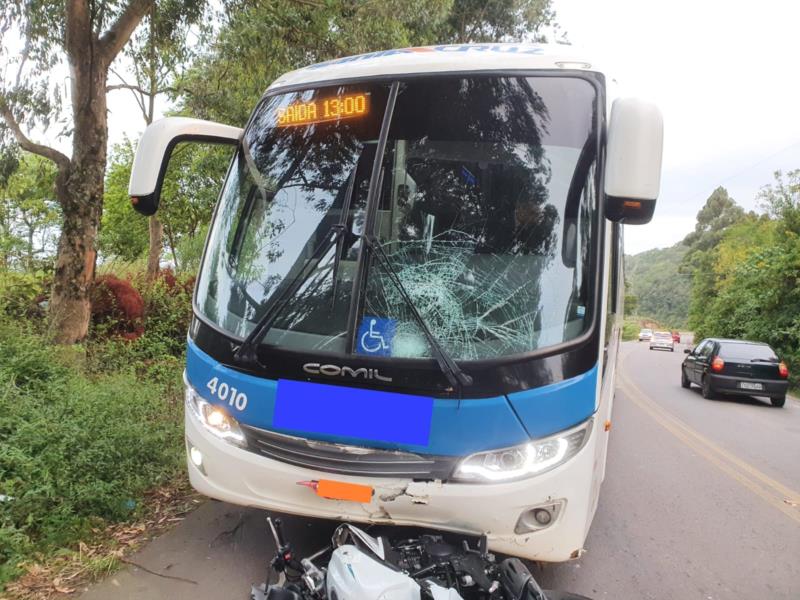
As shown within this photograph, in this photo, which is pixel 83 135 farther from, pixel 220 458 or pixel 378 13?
pixel 220 458

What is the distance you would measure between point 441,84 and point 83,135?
5.68 metres

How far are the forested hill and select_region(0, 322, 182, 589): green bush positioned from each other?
86000 millimetres

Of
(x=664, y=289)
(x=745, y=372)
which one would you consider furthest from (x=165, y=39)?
(x=664, y=289)

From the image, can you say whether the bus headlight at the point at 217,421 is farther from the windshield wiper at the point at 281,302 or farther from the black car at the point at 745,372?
the black car at the point at 745,372

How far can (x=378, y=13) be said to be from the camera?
31.4 feet

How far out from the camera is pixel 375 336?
289cm

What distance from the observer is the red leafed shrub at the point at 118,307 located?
359 inches

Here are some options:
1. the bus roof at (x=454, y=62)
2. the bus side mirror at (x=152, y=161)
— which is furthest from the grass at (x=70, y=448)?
the bus roof at (x=454, y=62)

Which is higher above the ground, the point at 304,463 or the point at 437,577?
the point at 304,463

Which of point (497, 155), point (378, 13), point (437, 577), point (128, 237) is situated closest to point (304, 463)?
point (437, 577)

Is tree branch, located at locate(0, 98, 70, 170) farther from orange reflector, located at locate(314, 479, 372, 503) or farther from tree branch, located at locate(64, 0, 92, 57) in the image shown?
orange reflector, located at locate(314, 479, 372, 503)

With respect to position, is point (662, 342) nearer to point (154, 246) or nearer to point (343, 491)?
point (154, 246)

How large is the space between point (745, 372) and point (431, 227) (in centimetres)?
1249

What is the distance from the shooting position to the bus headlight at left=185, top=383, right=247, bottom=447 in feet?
10.1
